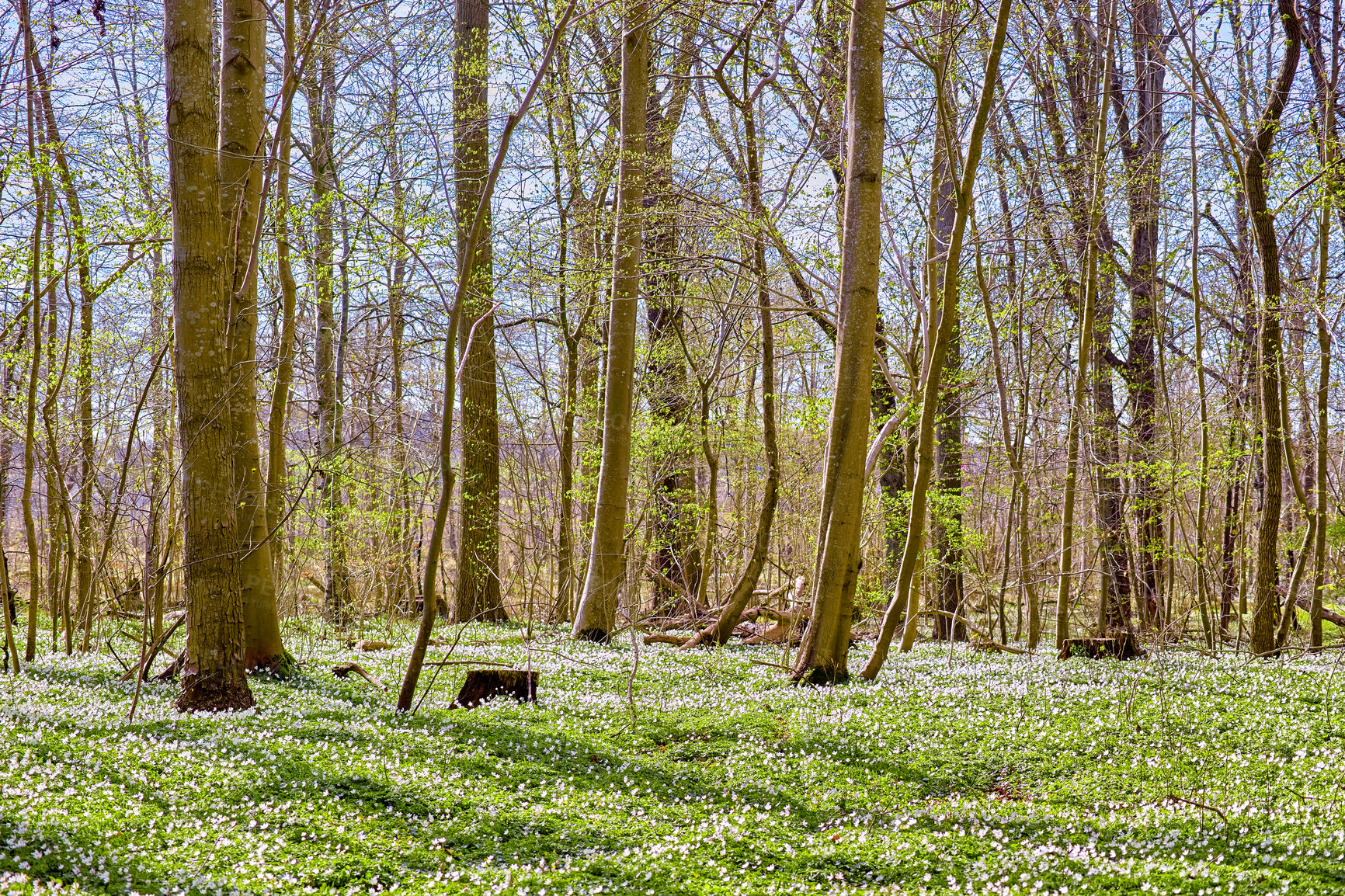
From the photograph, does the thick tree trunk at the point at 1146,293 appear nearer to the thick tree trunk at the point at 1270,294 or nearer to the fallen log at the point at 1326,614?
the fallen log at the point at 1326,614

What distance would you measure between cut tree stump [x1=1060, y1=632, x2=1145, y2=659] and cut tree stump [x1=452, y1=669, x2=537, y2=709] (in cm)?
770

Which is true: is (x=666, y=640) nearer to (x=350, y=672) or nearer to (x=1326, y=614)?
(x=350, y=672)

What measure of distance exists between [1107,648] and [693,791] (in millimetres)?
8458

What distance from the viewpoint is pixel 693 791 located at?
6055 millimetres

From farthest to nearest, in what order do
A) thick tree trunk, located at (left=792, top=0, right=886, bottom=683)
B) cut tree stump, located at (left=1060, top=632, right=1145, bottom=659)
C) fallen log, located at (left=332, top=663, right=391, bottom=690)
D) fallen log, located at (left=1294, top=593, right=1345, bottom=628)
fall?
fallen log, located at (left=1294, top=593, right=1345, bottom=628) < cut tree stump, located at (left=1060, top=632, right=1145, bottom=659) < fallen log, located at (left=332, top=663, right=391, bottom=690) < thick tree trunk, located at (left=792, top=0, right=886, bottom=683)

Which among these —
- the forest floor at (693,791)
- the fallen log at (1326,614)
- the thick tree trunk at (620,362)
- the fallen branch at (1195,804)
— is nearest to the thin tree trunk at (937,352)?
the forest floor at (693,791)

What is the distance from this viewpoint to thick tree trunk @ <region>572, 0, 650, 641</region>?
13375 millimetres

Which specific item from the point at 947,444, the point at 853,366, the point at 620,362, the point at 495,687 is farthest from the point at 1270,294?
the point at 495,687

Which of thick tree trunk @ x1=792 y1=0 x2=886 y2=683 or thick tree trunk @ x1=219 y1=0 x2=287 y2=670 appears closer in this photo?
thick tree trunk @ x1=219 y1=0 x2=287 y2=670

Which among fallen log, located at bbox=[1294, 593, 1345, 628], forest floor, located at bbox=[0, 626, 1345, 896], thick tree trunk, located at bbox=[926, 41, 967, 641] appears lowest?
fallen log, located at bbox=[1294, 593, 1345, 628]

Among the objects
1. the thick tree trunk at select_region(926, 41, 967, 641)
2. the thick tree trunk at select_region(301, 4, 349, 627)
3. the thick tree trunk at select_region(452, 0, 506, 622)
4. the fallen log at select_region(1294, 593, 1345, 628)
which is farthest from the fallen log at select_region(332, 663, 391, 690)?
the fallen log at select_region(1294, 593, 1345, 628)

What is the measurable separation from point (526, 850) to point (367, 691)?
15.3ft

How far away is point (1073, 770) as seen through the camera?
6148mm

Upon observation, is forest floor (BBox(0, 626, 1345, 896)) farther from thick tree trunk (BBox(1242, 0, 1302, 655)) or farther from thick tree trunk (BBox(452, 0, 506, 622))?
thick tree trunk (BBox(452, 0, 506, 622))
